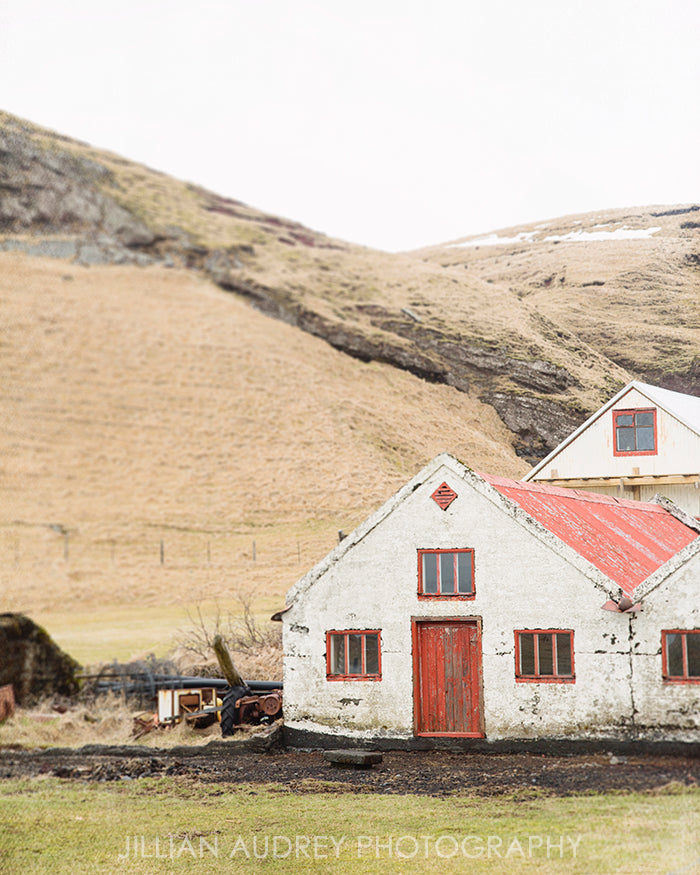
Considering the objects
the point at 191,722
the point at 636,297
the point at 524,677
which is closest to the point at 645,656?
the point at 524,677

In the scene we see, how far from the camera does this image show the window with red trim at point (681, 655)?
14102 mm

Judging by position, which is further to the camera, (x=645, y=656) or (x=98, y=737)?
(x=98, y=737)

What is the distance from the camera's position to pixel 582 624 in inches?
605

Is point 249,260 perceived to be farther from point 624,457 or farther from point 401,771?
point 401,771

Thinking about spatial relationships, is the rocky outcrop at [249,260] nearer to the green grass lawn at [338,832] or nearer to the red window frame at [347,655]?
the red window frame at [347,655]

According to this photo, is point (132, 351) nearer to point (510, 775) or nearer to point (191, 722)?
point (191, 722)

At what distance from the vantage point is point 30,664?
24516 mm

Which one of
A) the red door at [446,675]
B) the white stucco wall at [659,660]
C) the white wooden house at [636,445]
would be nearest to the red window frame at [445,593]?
the red door at [446,675]

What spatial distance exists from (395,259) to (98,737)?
13.0 meters

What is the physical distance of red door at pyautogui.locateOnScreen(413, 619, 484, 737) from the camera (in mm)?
16312

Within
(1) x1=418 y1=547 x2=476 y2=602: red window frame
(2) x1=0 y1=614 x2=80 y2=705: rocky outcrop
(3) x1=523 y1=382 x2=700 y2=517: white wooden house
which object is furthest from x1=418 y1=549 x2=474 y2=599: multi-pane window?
(2) x1=0 y1=614 x2=80 y2=705: rocky outcrop

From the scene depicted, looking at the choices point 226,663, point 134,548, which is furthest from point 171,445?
point 226,663

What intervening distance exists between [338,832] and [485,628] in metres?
5.27

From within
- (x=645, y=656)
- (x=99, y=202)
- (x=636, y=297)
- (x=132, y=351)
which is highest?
(x=99, y=202)
